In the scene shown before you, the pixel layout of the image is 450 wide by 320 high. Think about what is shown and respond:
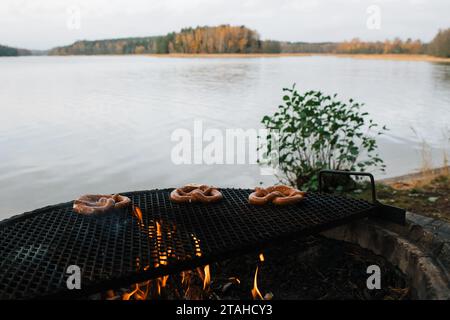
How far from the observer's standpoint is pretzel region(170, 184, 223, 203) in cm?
322

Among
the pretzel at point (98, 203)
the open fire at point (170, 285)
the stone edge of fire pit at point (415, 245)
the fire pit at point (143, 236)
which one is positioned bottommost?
the open fire at point (170, 285)

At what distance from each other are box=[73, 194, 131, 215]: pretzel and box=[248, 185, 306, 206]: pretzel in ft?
2.96

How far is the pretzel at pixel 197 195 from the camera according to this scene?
127 inches

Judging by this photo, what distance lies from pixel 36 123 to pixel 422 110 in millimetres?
12062

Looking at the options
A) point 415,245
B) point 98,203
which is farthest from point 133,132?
point 415,245

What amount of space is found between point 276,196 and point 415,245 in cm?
98

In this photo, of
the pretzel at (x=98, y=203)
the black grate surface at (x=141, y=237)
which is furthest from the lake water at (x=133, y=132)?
the black grate surface at (x=141, y=237)

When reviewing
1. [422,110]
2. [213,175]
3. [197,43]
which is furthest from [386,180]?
[197,43]

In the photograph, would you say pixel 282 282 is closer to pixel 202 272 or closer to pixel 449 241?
pixel 202 272

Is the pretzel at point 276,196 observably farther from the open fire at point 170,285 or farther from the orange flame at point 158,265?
the orange flame at point 158,265

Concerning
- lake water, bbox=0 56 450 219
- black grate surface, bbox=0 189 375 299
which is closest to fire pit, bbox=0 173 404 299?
black grate surface, bbox=0 189 375 299

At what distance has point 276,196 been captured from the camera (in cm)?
328

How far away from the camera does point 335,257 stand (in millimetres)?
3371

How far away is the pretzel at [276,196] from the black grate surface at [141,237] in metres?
0.04
